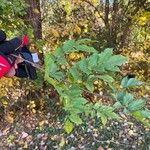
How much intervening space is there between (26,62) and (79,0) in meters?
4.56

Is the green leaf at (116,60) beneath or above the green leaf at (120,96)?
above

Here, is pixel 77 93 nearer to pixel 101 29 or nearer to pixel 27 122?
pixel 27 122

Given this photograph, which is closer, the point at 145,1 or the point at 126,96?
the point at 126,96

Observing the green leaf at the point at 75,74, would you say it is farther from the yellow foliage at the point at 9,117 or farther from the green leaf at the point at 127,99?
the yellow foliage at the point at 9,117

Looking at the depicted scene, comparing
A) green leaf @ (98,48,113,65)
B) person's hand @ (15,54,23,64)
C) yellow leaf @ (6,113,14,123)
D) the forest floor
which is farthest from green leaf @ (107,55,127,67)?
yellow leaf @ (6,113,14,123)

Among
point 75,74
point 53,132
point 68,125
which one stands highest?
point 75,74

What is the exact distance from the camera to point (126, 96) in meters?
1.15

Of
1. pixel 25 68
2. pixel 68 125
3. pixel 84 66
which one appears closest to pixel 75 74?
pixel 84 66

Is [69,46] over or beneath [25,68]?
over

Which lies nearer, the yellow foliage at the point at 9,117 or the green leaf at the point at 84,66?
the green leaf at the point at 84,66

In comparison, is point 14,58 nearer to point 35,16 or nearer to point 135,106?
point 135,106

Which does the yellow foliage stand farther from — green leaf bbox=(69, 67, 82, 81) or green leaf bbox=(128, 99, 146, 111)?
green leaf bbox=(128, 99, 146, 111)

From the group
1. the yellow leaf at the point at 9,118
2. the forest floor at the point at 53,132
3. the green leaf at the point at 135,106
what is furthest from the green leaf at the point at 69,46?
the yellow leaf at the point at 9,118

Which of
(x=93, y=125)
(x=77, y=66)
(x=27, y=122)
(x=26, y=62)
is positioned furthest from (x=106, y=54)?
(x=27, y=122)
